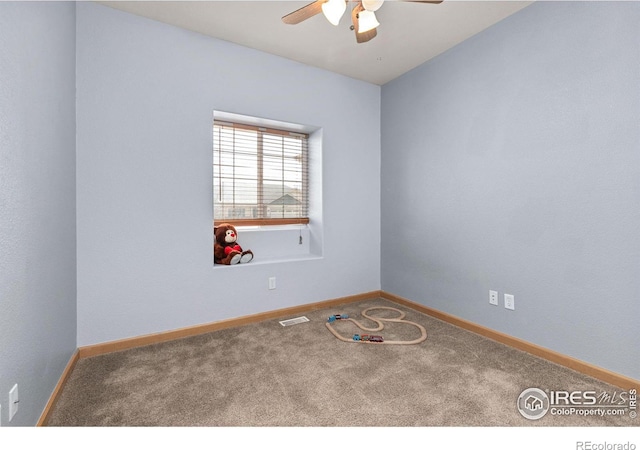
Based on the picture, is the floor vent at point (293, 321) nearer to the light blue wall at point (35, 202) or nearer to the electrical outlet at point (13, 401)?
the light blue wall at point (35, 202)

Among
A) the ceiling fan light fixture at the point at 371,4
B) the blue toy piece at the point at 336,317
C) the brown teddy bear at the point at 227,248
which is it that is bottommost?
the blue toy piece at the point at 336,317

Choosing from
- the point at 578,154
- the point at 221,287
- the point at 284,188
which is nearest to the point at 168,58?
the point at 284,188

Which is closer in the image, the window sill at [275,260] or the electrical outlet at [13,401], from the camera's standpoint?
the electrical outlet at [13,401]

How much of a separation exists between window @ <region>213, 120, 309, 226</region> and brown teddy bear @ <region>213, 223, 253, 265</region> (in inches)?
6.3

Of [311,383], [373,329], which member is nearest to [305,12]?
[311,383]

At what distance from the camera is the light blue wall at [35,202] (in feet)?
3.69

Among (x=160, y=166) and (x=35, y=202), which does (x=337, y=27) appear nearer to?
(x=160, y=166)

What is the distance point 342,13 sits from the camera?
5.43ft

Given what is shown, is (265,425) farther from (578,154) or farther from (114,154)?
(578,154)

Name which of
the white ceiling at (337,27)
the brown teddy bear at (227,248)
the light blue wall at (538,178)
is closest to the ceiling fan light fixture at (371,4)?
the white ceiling at (337,27)

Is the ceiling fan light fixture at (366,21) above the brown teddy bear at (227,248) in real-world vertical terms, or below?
above

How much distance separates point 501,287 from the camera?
2.40 m
